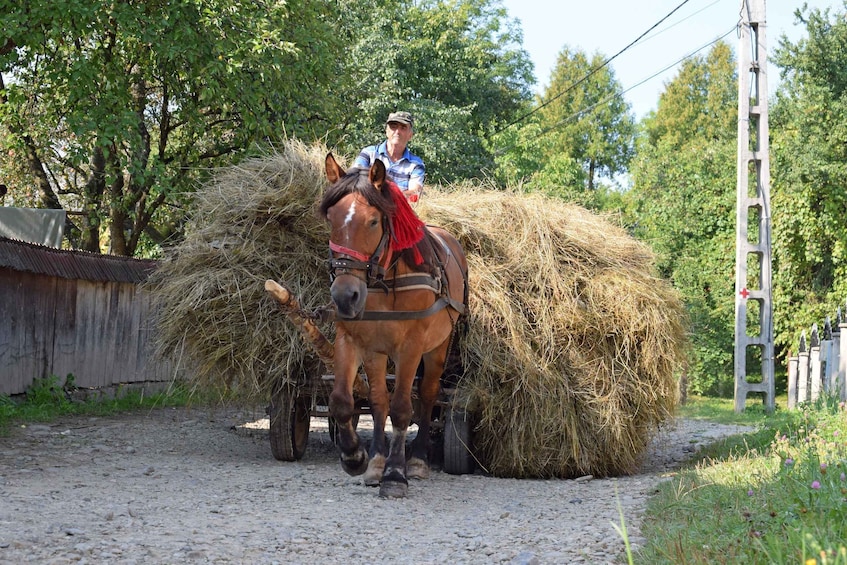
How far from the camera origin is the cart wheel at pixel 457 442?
6.79 metres

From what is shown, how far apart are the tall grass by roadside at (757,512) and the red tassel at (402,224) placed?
2064 millimetres

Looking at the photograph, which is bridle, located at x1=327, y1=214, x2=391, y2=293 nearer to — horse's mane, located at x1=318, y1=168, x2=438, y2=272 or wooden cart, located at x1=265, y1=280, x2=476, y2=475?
horse's mane, located at x1=318, y1=168, x2=438, y2=272

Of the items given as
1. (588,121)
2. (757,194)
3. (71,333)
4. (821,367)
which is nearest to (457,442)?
(71,333)

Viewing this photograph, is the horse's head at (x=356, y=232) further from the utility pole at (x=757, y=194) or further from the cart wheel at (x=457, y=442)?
the utility pole at (x=757, y=194)

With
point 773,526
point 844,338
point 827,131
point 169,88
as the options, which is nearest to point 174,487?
point 773,526

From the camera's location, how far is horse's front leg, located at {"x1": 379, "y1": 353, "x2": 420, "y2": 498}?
5707 millimetres

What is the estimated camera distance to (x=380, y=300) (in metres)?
5.71

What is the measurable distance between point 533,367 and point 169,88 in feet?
34.1

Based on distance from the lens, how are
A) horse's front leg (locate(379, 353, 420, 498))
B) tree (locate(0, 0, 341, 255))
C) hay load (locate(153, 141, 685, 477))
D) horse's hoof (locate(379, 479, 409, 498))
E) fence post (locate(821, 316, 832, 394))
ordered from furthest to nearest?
fence post (locate(821, 316, 832, 394))
tree (locate(0, 0, 341, 255))
hay load (locate(153, 141, 685, 477))
horse's front leg (locate(379, 353, 420, 498))
horse's hoof (locate(379, 479, 409, 498))

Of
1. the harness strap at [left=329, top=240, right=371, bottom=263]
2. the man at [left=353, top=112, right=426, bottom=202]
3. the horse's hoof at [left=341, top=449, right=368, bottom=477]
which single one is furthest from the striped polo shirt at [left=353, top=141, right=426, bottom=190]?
the horse's hoof at [left=341, top=449, right=368, bottom=477]

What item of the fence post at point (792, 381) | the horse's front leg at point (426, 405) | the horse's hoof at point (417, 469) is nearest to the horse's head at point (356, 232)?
the horse's front leg at point (426, 405)

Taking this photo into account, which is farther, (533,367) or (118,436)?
(118,436)

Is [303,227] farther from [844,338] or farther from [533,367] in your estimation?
[844,338]

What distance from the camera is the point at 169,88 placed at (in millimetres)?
14969
